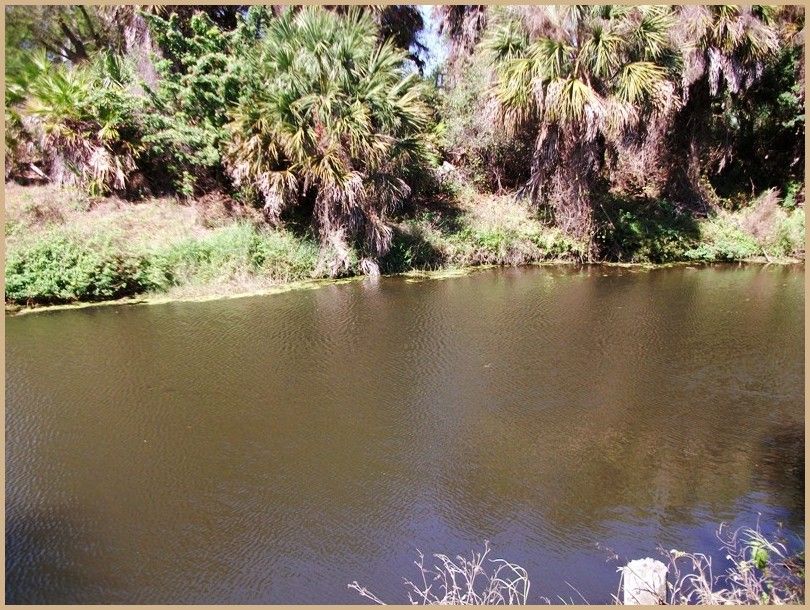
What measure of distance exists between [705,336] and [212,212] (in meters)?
8.97

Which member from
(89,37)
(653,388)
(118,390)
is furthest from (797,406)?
(89,37)

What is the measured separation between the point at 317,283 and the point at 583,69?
650 cm

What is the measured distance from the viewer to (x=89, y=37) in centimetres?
1684

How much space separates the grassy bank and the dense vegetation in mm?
43

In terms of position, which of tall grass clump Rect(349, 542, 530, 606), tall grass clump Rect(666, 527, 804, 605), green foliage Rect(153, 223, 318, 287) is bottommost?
tall grass clump Rect(349, 542, 530, 606)

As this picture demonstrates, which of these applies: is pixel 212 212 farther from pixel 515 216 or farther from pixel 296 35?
pixel 515 216

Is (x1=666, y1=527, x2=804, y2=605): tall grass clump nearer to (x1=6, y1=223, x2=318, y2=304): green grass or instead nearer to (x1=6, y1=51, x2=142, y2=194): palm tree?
(x1=6, y1=223, x2=318, y2=304): green grass

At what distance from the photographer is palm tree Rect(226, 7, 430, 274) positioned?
10.6m

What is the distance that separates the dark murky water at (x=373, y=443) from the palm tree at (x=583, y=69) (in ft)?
15.2

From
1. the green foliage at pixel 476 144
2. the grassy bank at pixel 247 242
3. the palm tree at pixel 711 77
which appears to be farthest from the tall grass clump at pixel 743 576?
the green foliage at pixel 476 144

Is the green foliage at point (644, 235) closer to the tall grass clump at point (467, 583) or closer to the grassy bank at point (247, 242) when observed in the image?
the grassy bank at point (247, 242)

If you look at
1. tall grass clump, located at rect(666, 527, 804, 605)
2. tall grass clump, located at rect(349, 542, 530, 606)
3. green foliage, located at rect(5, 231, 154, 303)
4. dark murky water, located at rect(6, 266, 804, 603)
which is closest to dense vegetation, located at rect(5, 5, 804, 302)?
green foliage, located at rect(5, 231, 154, 303)

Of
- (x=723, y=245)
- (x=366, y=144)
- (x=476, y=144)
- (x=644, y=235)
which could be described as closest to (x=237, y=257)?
(x=366, y=144)

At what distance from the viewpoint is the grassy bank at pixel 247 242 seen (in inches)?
364
